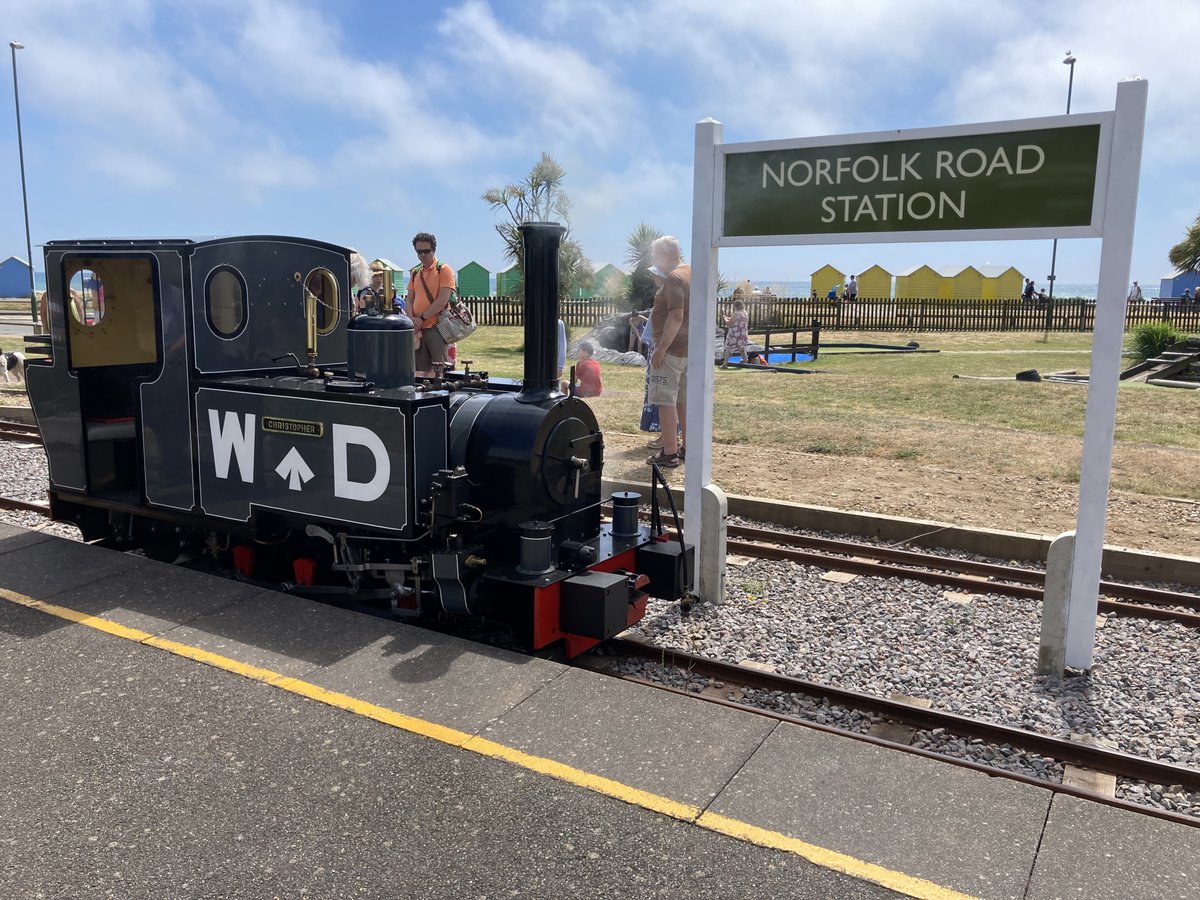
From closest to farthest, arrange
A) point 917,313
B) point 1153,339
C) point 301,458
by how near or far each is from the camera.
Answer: point 301,458 < point 1153,339 < point 917,313

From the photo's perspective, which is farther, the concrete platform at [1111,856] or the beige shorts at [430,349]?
the beige shorts at [430,349]

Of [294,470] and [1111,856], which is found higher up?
[294,470]

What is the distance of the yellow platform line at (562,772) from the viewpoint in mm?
2979

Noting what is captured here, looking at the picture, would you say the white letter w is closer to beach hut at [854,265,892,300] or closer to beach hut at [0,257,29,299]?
beach hut at [854,265,892,300]

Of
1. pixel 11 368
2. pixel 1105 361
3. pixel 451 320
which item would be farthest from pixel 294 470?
pixel 11 368

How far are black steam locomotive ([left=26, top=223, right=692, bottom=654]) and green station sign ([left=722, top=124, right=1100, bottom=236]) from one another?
1223mm

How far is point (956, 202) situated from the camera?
4668 millimetres

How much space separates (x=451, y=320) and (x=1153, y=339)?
15.3 meters

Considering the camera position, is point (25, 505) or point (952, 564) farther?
point (25, 505)

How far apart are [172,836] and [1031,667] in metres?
3.94

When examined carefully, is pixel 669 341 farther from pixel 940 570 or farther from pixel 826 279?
pixel 826 279

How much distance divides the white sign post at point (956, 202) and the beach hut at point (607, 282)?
81.1ft

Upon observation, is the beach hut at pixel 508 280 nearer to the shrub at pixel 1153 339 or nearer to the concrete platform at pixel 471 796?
the shrub at pixel 1153 339

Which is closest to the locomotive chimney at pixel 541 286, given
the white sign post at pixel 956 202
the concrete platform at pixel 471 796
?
the white sign post at pixel 956 202
